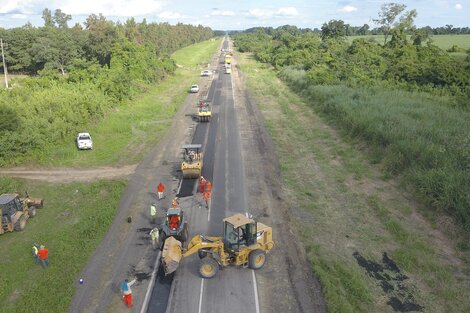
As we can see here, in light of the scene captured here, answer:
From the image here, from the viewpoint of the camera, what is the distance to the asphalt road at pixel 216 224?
15.6 m

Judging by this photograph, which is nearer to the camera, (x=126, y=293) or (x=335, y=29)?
(x=126, y=293)

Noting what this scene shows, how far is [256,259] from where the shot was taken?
56.4 feet

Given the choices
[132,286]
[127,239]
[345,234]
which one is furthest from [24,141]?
[345,234]

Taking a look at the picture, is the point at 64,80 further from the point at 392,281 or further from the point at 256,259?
the point at 392,281

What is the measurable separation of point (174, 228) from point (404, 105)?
30.7 metres

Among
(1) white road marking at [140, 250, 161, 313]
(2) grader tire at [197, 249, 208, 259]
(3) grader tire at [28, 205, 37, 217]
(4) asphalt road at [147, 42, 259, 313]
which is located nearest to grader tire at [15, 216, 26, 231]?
(3) grader tire at [28, 205, 37, 217]

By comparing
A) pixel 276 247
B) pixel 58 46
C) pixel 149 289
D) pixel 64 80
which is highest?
pixel 58 46

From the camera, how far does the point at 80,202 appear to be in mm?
25203

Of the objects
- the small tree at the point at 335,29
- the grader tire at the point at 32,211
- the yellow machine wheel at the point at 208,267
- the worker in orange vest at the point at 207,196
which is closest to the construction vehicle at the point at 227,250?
the yellow machine wheel at the point at 208,267

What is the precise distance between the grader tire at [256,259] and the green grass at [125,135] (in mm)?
18153

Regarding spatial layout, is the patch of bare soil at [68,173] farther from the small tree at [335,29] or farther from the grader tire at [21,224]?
the small tree at [335,29]

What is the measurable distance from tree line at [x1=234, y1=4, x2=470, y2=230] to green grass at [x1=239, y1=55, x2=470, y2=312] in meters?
1.70

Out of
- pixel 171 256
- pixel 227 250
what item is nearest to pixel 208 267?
pixel 227 250

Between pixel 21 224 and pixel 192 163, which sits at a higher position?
pixel 192 163
